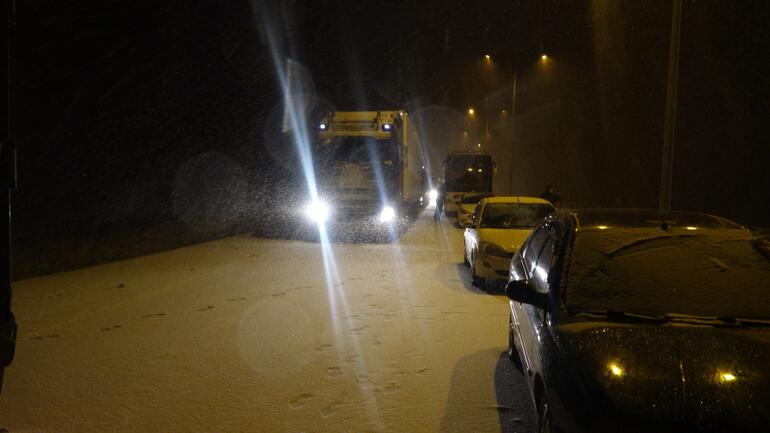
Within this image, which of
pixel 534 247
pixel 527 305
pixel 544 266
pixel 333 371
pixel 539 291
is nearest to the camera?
pixel 539 291

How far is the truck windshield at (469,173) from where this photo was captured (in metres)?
30.2

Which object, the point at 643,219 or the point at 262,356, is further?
the point at 262,356

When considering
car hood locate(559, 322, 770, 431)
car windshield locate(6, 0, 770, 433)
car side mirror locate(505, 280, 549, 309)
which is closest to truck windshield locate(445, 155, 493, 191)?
car windshield locate(6, 0, 770, 433)

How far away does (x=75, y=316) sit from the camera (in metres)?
8.15

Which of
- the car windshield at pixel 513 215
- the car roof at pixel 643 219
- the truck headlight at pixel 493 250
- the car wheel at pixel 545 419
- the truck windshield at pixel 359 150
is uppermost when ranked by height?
the truck windshield at pixel 359 150

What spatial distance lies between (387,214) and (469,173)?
11615mm

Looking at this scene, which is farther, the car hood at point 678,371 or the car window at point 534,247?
the car window at point 534,247

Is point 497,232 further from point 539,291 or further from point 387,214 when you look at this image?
point 387,214

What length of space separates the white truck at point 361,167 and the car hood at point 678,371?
15580 mm

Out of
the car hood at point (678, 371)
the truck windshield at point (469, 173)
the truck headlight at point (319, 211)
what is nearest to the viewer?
the car hood at point (678, 371)

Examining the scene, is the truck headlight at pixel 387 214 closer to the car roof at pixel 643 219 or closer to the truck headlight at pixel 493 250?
the truck headlight at pixel 493 250

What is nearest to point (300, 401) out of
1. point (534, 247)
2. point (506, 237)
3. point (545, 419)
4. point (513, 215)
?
point (545, 419)

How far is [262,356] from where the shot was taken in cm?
612

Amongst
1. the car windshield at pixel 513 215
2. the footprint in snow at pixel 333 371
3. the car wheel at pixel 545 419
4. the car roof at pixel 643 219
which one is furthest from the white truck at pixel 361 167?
the car wheel at pixel 545 419
